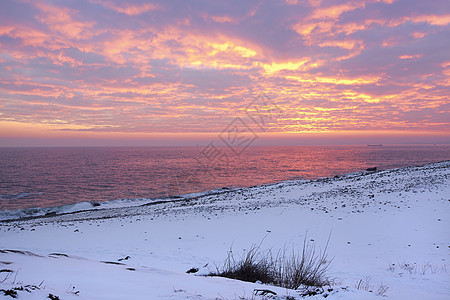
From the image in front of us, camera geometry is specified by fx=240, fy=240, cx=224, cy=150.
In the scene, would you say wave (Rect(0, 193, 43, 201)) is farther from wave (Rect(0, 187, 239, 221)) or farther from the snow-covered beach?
the snow-covered beach

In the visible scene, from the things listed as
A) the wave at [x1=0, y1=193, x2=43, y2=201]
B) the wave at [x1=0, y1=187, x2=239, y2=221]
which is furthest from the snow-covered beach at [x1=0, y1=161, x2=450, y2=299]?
the wave at [x1=0, y1=193, x2=43, y2=201]

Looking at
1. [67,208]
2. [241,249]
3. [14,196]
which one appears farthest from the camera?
[14,196]

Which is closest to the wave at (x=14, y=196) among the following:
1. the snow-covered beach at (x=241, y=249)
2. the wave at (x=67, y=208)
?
the wave at (x=67, y=208)

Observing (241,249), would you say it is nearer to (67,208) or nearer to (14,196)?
(67,208)

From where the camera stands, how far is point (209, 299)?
9.50 ft

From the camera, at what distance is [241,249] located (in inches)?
360

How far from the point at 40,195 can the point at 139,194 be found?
47.4 ft

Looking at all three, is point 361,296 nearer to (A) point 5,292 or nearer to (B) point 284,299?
(B) point 284,299

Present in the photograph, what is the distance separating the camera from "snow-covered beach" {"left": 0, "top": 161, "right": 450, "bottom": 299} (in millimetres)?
3221

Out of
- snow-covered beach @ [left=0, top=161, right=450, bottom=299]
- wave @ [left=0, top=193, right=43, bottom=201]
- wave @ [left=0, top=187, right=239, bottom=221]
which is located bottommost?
wave @ [left=0, top=187, right=239, bottom=221]

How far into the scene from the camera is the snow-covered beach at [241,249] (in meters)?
3.22

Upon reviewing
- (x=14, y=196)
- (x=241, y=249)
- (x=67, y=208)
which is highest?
(x=241, y=249)

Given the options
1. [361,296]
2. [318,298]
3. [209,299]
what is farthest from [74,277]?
[361,296]

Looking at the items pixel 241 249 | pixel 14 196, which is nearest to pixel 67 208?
pixel 14 196
